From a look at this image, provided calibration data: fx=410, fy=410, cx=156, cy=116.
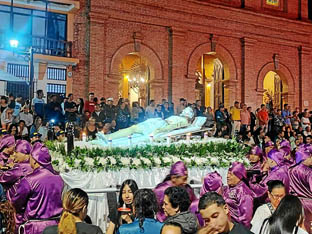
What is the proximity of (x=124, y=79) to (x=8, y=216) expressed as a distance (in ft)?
78.1

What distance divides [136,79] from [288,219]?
22.8 metres

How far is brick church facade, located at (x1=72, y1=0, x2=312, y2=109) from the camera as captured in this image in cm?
2064

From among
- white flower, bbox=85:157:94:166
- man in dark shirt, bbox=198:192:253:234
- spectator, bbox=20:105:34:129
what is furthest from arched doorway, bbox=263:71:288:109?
man in dark shirt, bbox=198:192:253:234

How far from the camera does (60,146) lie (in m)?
9.88

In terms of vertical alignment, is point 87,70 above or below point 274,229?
above

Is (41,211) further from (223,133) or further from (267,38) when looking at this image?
(267,38)

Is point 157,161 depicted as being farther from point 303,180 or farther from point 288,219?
point 288,219

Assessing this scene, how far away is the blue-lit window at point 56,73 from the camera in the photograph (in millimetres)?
20156

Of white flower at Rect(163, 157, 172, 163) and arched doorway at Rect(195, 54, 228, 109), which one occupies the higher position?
arched doorway at Rect(195, 54, 228, 109)

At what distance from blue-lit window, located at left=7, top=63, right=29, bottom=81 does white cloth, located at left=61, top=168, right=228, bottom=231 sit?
11.8 meters

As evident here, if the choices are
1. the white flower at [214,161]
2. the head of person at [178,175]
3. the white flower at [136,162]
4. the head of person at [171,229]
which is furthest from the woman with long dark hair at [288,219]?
the white flower at [214,161]

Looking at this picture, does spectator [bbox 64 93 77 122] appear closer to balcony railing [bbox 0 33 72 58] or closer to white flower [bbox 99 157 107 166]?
balcony railing [bbox 0 33 72 58]

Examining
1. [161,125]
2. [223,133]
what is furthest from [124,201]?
[223,133]

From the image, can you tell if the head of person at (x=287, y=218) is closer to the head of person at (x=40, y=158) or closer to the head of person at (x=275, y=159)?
the head of person at (x=40, y=158)
